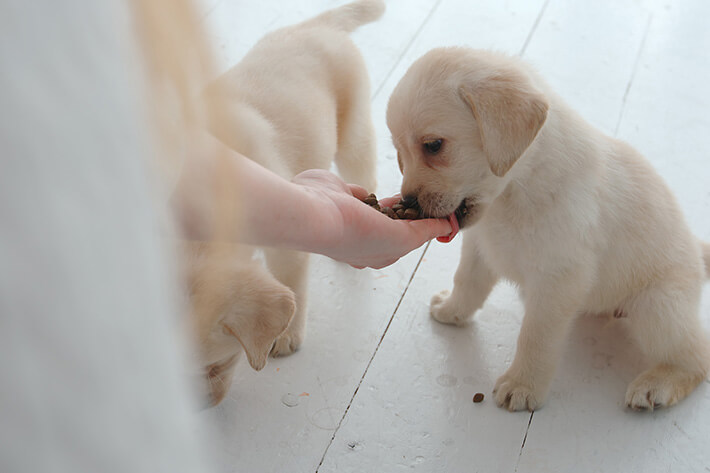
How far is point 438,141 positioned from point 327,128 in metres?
0.50

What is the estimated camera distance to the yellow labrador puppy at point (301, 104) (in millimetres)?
1570

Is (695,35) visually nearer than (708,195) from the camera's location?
No

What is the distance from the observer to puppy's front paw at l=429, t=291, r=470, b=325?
5.62 ft

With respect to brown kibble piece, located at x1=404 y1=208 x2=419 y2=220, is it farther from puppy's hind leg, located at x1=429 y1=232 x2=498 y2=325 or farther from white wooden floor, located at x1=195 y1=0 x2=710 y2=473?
white wooden floor, located at x1=195 y1=0 x2=710 y2=473

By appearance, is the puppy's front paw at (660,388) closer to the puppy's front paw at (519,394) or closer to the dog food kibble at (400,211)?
the puppy's front paw at (519,394)

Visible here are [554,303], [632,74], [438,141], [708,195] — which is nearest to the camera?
[438,141]

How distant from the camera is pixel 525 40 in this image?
2789 mm

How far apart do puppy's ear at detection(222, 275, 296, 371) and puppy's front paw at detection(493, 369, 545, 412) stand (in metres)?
0.59

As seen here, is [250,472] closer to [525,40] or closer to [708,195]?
[708,195]

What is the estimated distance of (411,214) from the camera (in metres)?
1.37

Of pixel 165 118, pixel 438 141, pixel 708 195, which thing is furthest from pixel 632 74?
pixel 165 118

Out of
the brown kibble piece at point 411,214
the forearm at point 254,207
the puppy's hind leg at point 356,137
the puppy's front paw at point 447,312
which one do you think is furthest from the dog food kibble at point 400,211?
the puppy's hind leg at point 356,137

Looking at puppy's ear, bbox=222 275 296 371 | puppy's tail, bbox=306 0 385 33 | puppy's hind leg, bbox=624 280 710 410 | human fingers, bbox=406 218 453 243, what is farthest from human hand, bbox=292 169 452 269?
puppy's tail, bbox=306 0 385 33

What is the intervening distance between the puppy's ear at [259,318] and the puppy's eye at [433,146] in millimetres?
385
